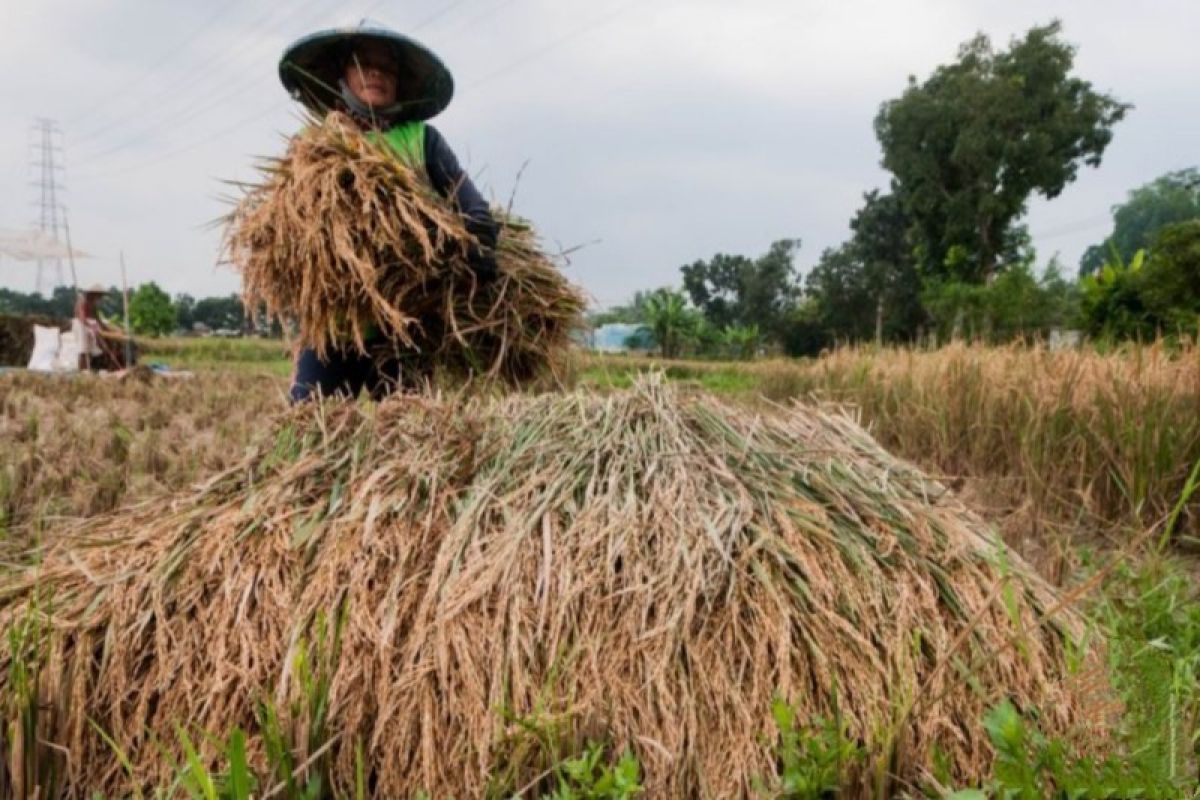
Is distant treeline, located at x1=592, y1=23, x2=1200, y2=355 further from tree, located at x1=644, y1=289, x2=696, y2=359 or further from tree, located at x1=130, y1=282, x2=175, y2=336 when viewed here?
tree, located at x1=130, y1=282, x2=175, y2=336

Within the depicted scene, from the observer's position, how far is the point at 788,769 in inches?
46.7

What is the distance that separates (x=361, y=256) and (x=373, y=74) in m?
0.86

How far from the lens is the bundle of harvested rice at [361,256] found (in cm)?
216

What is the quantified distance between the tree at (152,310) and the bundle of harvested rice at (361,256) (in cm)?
4590

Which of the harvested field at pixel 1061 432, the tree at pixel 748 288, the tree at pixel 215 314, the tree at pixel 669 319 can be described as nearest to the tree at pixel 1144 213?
the tree at pixel 748 288

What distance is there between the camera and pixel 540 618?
133 cm

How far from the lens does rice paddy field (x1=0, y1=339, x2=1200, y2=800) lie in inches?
48.4

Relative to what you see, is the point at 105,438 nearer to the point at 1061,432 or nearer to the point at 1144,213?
the point at 1061,432

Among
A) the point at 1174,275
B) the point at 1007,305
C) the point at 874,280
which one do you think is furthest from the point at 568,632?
the point at 874,280

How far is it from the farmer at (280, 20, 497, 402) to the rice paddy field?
760 millimetres

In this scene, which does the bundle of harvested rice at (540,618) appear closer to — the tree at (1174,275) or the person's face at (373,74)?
the person's face at (373,74)

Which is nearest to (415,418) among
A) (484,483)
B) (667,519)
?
(484,483)

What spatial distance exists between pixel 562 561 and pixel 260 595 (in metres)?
0.53

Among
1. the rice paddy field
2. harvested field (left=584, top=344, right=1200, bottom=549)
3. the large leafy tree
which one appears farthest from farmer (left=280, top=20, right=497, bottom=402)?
the large leafy tree
